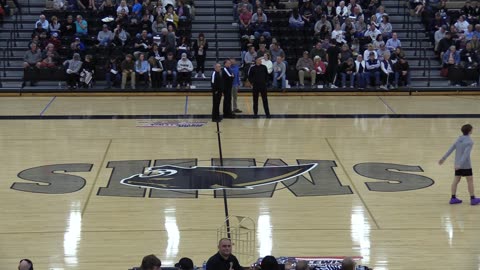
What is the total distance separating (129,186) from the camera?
1670 cm

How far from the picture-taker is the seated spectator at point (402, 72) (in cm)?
2844

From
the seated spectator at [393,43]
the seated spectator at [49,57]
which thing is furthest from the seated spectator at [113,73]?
the seated spectator at [393,43]

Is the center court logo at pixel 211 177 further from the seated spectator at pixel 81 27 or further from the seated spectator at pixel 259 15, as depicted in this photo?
the seated spectator at pixel 259 15

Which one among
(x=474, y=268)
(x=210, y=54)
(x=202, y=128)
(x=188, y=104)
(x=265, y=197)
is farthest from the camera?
(x=210, y=54)

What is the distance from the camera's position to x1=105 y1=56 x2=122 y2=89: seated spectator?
28156mm

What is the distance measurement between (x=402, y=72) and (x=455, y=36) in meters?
2.92

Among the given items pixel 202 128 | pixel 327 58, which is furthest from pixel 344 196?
pixel 327 58

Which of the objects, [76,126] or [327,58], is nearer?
[76,126]

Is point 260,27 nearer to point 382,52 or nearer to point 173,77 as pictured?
point 173,77

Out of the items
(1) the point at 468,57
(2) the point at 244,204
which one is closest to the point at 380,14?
(1) the point at 468,57

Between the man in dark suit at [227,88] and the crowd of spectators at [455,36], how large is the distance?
900cm

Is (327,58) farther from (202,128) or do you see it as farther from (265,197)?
(265,197)

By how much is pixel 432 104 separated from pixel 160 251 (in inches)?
598

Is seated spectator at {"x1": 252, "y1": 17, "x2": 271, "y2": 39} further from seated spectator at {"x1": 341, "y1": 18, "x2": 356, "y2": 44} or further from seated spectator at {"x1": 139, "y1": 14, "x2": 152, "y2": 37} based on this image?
seated spectator at {"x1": 139, "y1": 14, "x2": 152, "y2": 37}
